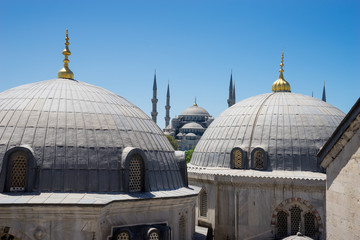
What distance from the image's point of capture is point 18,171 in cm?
1173

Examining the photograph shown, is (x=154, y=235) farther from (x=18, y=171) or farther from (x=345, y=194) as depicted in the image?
(x=345, y=194)

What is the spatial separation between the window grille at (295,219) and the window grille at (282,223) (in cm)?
30

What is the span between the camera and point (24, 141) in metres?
12.3

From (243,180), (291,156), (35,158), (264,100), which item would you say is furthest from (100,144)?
(264,100)

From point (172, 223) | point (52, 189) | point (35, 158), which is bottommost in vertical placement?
point (172, 223)

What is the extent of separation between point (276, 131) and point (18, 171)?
12.2 metres

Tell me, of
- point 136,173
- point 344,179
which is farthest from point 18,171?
point 344,179

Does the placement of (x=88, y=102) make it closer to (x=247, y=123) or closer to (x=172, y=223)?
(x=172, y=223)

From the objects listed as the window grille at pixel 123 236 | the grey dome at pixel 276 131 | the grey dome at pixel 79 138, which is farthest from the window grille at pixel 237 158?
the window grille at pixel 123 236

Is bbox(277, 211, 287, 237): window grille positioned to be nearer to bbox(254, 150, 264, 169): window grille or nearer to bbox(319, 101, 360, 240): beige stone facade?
bbox(254, 150, 264, 169): window grille

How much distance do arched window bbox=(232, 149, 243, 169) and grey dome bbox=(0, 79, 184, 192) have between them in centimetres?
491

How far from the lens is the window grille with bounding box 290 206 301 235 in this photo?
1708 centimetres

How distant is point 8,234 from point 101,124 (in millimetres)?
4459

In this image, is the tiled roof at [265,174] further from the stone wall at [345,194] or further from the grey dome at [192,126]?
the grey dome at [192,126]
